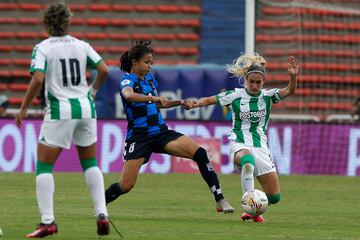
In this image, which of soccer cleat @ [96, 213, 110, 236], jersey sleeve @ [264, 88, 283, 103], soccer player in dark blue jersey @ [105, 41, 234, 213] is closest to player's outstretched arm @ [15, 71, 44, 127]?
A: soccer cleat @ [96, 213, 110, 236]

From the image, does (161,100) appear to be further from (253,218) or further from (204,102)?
(253,218)

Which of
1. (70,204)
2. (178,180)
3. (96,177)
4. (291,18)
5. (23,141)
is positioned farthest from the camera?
(291,18)

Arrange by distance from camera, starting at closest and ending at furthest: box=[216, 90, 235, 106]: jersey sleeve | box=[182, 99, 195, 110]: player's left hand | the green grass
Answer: the green grass
box=[182, 99, 195, 110]: player's left hand
box=[216, 90, 235, 106]: jersey sleeve

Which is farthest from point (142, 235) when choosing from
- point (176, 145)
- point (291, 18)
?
point (291, 18)

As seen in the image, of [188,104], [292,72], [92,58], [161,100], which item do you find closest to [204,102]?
[188,104]

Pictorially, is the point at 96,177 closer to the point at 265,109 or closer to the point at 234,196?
the point at 265,109

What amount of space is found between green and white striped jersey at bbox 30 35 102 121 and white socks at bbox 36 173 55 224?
1.68 feet

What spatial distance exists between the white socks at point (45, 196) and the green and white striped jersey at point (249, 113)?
3.24 meters

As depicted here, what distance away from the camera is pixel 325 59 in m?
24.9

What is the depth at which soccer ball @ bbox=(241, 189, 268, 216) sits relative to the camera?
416 inches

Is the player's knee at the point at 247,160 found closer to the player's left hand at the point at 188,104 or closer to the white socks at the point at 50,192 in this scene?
the player's left hand at the point at 188,104

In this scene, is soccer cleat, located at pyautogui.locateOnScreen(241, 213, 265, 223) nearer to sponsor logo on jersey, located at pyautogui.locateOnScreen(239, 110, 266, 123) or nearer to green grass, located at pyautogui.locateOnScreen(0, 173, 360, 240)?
green grass, located at pyautogui.locateOnScreen(0, 173, 360, 240)

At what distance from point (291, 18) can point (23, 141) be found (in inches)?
309

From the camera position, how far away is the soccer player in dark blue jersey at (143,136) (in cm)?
1120
